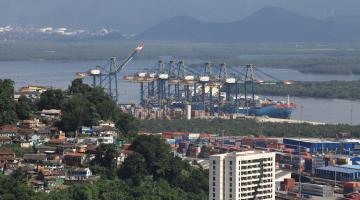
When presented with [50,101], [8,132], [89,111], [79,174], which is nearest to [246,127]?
[50,101]

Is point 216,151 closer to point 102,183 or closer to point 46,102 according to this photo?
point 46,102

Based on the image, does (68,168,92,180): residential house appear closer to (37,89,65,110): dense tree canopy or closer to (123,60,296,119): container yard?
(37,89,65,110): dense tree canopy

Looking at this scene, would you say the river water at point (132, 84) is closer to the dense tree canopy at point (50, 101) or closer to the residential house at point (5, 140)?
the dense tree canopy at point (50, 101)

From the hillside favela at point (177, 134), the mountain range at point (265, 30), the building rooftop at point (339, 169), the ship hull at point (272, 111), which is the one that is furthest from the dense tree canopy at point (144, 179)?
the mountain range at point (265, 30)

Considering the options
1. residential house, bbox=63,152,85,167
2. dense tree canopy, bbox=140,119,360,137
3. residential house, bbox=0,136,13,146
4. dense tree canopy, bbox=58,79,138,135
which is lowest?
dense tree canopy, bbox=140,119,360,137

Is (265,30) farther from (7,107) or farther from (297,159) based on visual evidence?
(7,107)

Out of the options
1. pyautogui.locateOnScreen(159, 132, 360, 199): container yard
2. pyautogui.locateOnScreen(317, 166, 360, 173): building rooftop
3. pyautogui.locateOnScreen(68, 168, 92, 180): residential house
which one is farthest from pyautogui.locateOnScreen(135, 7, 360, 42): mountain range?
pyautogui.locateOnScreen(68, 168, 92, 180): residential house
